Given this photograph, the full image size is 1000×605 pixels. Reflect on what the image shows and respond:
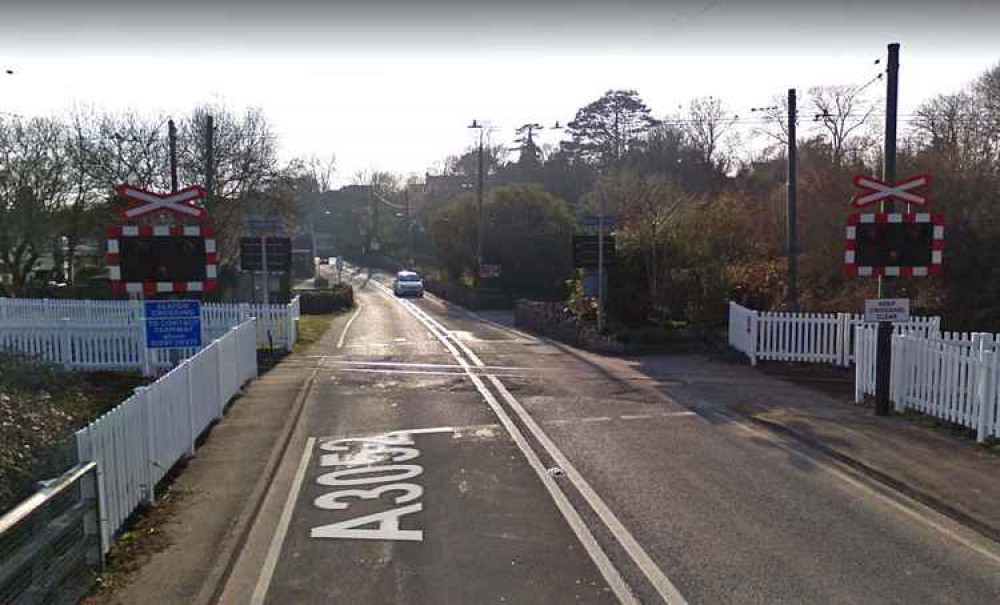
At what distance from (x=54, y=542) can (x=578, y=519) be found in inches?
173

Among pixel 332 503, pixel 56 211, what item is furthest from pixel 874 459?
pixel 56 211

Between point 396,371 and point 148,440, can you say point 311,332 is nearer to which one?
point 396,371

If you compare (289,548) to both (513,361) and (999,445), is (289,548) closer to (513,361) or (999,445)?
(999,445)

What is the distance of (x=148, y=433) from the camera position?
25.1 feet

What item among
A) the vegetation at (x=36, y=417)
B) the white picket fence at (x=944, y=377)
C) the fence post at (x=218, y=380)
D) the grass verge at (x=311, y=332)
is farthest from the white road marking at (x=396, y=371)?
the white picket fence at (x=944, y=377)

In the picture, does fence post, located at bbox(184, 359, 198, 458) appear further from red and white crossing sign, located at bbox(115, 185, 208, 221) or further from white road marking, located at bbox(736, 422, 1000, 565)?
white road marking, located at bbox(736, 422, 1000, 565)

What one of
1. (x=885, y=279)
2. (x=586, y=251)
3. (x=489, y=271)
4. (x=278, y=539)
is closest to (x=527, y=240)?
(x=489, y=271)

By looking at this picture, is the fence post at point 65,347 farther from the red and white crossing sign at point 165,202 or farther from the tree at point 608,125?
the tree at point 608,125

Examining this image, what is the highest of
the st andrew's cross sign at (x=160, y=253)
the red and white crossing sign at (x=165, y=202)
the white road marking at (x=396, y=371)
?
the red and white crossing sign at (x=165, y=202)

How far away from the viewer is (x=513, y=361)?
66.3ft

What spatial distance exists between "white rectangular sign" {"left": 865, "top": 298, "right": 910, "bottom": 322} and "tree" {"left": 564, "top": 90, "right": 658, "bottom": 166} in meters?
60.5

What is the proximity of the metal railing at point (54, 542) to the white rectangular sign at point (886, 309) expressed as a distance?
10.8 metres

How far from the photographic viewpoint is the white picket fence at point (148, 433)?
20.7ft

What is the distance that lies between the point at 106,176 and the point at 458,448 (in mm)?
29988
